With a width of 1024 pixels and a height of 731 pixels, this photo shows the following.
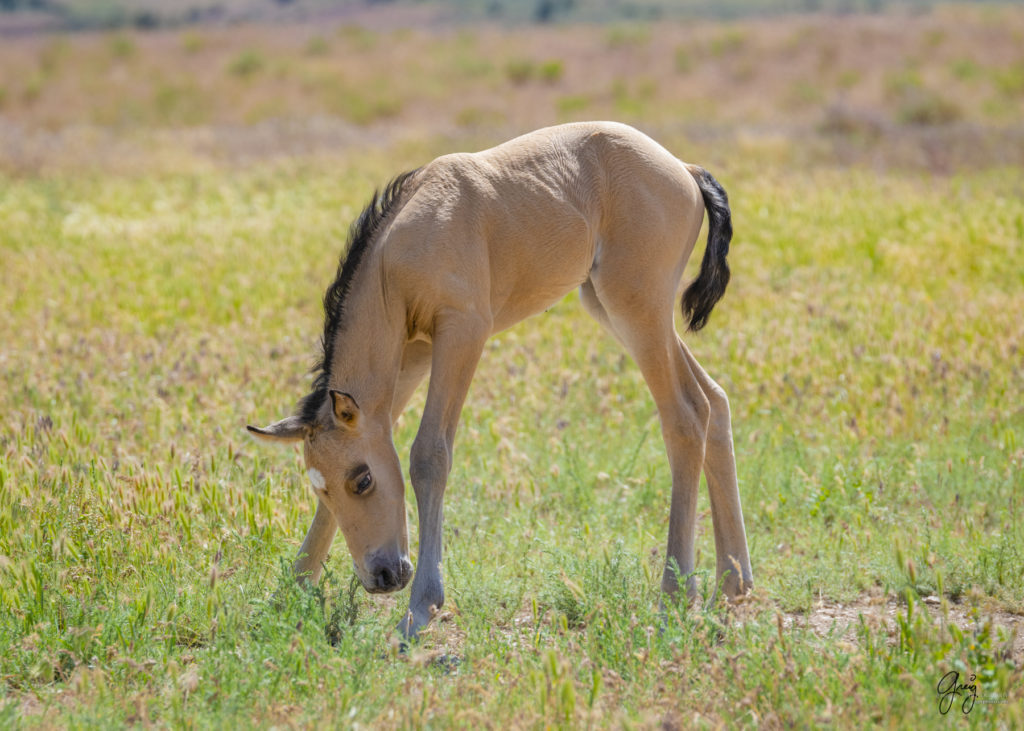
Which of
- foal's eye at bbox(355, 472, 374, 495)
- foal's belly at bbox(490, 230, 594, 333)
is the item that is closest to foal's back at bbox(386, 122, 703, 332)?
foal's belly at bbox(490, 230, 594, 333)

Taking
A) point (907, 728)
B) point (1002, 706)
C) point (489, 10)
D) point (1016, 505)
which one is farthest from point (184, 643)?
point (489, 10)

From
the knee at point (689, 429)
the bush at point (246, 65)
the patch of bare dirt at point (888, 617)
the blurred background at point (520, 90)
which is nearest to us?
the patch of bare dirt at point (888, 617)

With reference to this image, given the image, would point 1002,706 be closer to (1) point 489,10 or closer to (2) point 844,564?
(2) point 844,564

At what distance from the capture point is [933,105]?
93.5 feet

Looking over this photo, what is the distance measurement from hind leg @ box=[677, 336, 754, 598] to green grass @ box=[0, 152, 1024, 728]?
26 cm

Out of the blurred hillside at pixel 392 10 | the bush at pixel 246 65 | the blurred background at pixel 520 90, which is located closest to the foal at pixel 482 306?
the blurred background at pixel 520 90

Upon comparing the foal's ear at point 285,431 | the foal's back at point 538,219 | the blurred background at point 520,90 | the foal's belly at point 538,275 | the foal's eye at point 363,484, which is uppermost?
the foal's back at point 538,219

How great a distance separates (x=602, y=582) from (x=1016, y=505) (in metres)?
2.79

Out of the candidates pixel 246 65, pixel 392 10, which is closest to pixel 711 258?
pixel 246 65

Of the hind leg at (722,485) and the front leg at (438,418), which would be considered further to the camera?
the hind leg at (722,485)

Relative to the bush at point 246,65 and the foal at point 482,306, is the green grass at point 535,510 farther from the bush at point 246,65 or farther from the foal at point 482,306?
the bush at point 246,65

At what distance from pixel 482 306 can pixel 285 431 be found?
1064 mm

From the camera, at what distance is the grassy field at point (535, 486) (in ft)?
13.3

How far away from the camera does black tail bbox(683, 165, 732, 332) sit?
5824 mm
